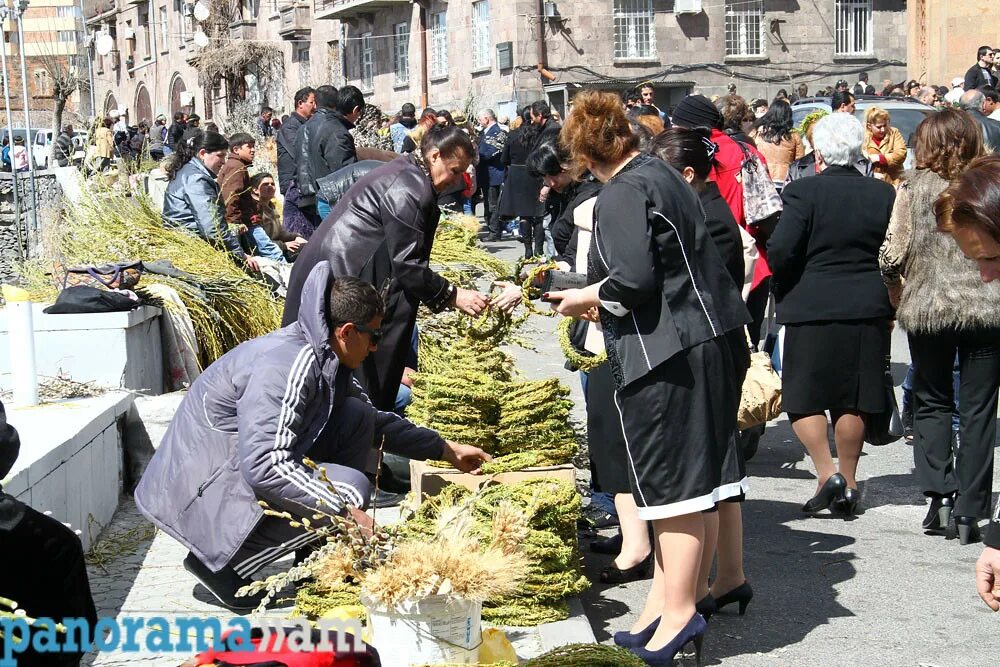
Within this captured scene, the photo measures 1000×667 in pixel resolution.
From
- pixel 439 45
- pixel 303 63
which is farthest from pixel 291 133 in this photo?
pixel 303 63

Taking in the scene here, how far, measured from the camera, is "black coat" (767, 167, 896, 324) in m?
6.58

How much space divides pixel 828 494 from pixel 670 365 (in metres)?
2.58

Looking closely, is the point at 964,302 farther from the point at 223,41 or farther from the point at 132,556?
the point at 223,41

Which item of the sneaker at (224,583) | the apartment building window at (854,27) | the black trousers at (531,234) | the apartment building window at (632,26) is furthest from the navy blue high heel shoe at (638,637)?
the apartment building window at (854,27)

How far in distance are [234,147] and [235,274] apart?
7.18ft

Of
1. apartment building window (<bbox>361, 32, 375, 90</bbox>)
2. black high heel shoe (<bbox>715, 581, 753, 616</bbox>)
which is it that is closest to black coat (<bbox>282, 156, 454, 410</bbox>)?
black high heel shoe (<bbox>715, 581, 753, 616</bbox>)

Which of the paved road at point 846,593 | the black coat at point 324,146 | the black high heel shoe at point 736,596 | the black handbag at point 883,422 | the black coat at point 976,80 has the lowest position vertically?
the paved road at point 846,593

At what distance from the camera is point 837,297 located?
6.61 meters

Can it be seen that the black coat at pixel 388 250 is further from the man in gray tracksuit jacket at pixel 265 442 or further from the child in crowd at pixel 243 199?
the child in crowd at pixel 243 199

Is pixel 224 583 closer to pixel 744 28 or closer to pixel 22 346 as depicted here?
pixel 22 346

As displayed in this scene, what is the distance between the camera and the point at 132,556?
5719 millimetres

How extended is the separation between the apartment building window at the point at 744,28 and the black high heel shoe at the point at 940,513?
29362 millimetres

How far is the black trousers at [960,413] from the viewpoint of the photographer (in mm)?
6125

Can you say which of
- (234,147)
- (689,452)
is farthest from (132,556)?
(234,147)
